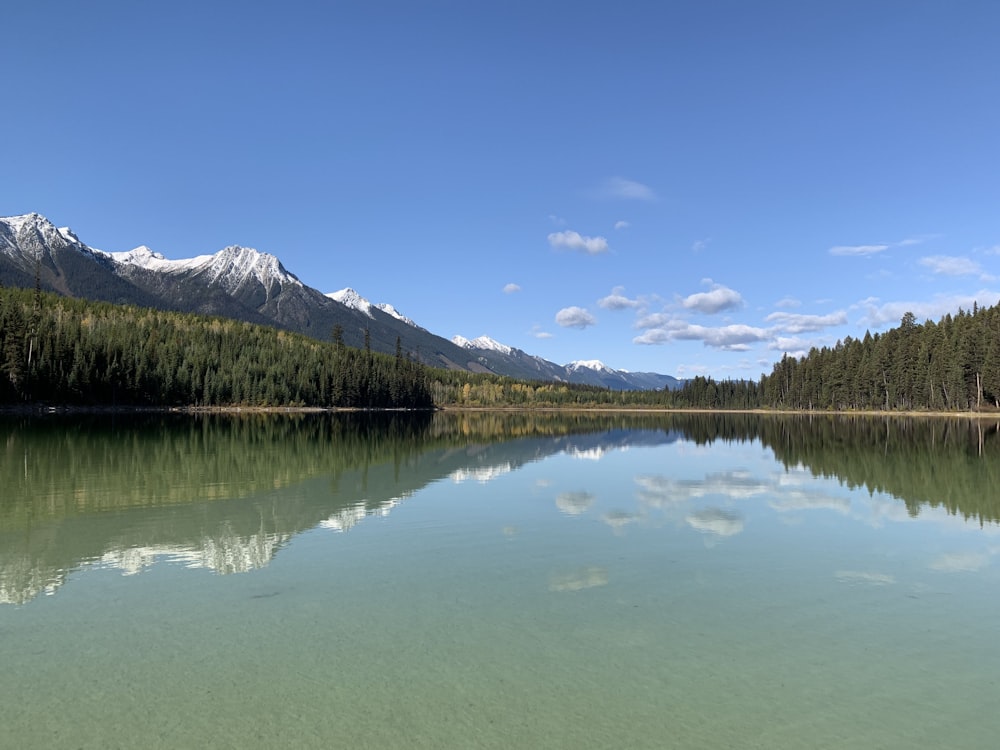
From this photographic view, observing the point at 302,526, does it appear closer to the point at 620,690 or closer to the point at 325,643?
the point at 325,643

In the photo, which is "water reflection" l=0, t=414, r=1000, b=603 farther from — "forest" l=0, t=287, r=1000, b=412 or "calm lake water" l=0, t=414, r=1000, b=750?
"forest" l=0, t=287, r=1000, b=412

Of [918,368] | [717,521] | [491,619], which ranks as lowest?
[717,521]

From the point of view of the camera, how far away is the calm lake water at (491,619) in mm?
7871

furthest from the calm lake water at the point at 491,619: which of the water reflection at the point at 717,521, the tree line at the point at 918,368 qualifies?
the tree line at the point at 918,368

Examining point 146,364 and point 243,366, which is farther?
point 243,366

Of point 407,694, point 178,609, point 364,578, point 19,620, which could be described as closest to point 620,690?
point 407,694

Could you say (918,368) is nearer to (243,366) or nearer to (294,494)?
(294,494)

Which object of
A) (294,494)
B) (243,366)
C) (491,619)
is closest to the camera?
(491,619)

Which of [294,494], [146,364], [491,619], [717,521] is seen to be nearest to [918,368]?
[717,521]

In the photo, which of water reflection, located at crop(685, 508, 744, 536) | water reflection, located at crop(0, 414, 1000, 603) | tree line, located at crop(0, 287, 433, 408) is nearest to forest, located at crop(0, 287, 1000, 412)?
tree line, located at crop(0, 287, 433, 408)

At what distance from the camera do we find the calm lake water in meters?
7.87

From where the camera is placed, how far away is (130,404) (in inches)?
5605

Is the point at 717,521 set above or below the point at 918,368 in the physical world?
below

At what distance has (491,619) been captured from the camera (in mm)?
11719
